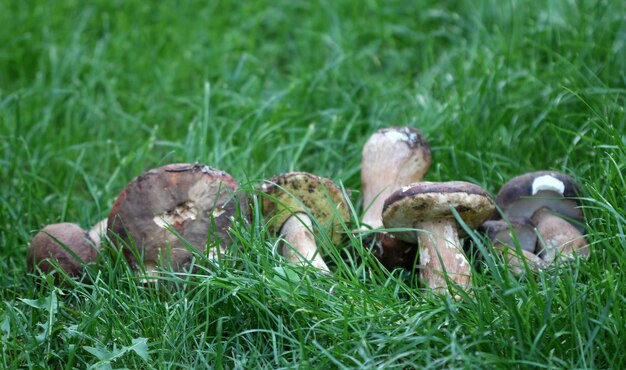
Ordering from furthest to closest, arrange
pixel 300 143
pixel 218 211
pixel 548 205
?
pixel 300 143 → pixel 548 205 → pixel 218 211

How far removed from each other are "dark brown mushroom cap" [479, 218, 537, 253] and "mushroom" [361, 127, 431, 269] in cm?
46

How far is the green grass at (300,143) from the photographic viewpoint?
2611 millimetres

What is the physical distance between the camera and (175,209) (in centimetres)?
316

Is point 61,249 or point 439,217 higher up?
point 439,217

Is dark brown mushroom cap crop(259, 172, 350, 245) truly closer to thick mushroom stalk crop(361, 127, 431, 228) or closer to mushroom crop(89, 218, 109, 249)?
thick mushroom stalk crop(361, 127, 431, 228)

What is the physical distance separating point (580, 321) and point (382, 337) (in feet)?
2.17

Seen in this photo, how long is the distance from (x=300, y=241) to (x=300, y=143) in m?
1.17

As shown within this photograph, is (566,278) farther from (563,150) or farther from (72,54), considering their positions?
(72,54)

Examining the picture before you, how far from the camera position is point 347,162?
4.25 m

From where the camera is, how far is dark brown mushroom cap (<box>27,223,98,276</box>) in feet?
10.6

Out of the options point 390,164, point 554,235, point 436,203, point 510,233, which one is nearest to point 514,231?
point 510,233

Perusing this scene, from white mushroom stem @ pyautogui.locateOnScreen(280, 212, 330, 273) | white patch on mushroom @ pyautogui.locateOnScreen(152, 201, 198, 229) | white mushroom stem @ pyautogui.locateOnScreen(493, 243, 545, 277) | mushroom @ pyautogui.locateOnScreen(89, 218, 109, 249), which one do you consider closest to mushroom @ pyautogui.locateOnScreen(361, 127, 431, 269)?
white mushroom stem @ pyautogui.locateOnScreen(280, 212, 330, 273)

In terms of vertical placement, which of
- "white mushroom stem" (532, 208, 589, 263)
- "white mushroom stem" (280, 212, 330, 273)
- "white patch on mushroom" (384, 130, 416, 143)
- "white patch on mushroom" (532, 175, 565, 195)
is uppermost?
"white patch on mushroom" (384, 130, 416, 143)

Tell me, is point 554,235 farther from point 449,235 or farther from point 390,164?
point 390,164
